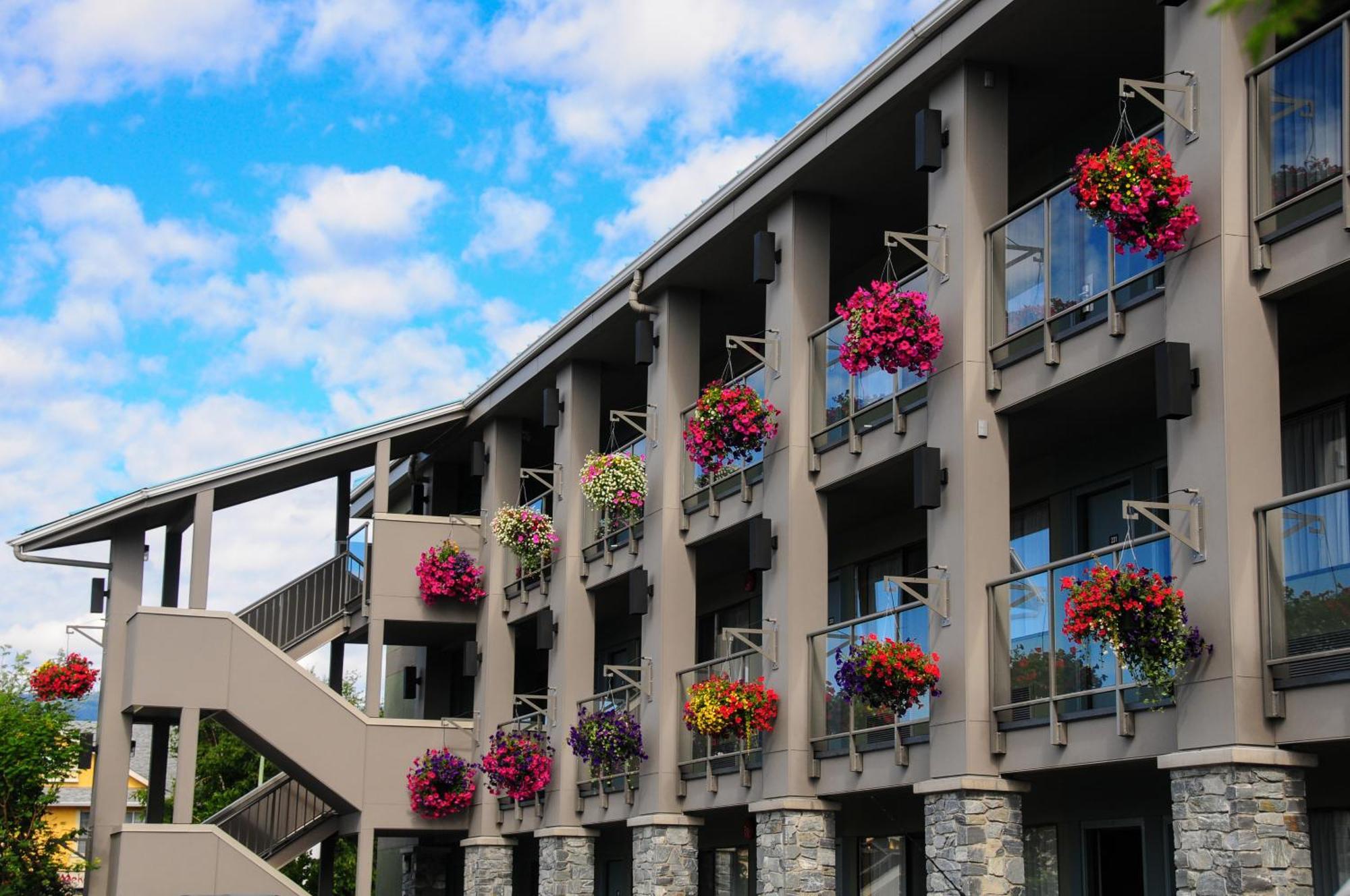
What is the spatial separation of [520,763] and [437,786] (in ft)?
9.84

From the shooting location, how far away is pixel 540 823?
27.5m

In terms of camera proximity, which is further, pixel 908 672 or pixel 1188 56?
pixel 908 672

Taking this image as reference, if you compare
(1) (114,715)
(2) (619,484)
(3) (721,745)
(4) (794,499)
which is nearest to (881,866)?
(3) (721,745)

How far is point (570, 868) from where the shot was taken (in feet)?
86.6

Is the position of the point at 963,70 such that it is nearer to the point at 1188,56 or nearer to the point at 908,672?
the point at 1188,56

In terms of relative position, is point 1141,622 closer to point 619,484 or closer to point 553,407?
point 619,484

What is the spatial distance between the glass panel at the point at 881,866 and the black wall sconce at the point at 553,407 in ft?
33.0

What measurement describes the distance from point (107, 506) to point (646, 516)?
10.5m

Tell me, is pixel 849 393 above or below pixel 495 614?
above

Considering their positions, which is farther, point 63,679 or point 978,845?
point 63,679

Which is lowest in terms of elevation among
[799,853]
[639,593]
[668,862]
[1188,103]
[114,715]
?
[668,862]

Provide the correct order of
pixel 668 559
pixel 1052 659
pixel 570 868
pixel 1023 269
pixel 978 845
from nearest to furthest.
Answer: pixel 1052 659 → pixel 978 845 → pixel 1023 269 → pixel 668 559 → pixel 570 868

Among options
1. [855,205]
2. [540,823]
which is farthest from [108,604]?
[855,205]

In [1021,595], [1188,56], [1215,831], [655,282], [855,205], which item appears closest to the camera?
[1215,831]
